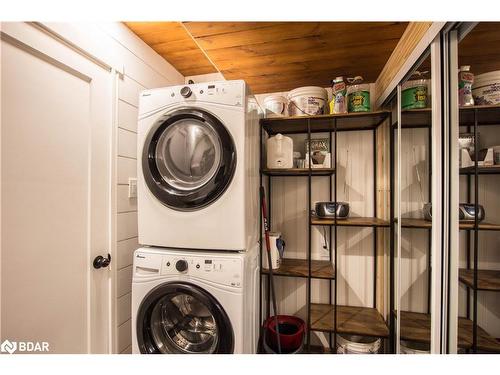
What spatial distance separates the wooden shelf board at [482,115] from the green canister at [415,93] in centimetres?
21

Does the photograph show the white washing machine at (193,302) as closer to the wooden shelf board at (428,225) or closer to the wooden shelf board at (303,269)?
the wooden shelf board at (303,269)

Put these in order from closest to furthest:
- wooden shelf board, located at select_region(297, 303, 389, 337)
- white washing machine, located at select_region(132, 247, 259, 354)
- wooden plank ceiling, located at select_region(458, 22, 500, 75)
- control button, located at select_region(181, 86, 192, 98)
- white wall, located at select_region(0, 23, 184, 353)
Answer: wooden plank ceiling, located at select_region(458, 22, 500, 75) → white washing machine, located at select_region(132, 247, 259, 354) → control button, located at select_region(181, 86, 192, 98) → white wall, located at select_region(0, 23, 184, 353) → wooden shelf board, located at select_region(297, 303, 389, 337)

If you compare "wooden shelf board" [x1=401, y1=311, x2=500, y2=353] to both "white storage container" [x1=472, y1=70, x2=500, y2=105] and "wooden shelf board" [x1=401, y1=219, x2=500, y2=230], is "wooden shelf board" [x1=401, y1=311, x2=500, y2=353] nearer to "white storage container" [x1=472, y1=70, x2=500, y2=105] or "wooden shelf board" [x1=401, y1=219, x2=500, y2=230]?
"wooden shelf board" [x1=401, y1=219, x2=500, y2=230]

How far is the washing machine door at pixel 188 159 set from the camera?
133 centimetres

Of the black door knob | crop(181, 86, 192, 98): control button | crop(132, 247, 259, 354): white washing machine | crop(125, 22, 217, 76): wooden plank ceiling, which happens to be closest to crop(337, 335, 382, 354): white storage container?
crop(132, 247, 259, 354): white washing machine

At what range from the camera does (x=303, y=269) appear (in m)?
1.81

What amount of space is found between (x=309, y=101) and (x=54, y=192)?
5.63 feet

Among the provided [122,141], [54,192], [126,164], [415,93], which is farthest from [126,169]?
[415,93]

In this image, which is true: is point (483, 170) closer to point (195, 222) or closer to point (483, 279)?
point (483, 279)

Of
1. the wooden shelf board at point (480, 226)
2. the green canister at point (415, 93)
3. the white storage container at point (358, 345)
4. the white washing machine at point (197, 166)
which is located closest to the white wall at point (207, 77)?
the white washing machine at point (197, 166)

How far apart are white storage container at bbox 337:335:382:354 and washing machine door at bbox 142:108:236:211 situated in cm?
150

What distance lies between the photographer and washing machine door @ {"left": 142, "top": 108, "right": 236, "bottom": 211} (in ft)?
4.38

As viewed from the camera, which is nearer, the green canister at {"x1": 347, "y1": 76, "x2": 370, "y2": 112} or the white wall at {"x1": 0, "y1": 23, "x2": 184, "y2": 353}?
the white wall at {"x1": 0, "y1": 23, "x2": 184, "y2": 353}
